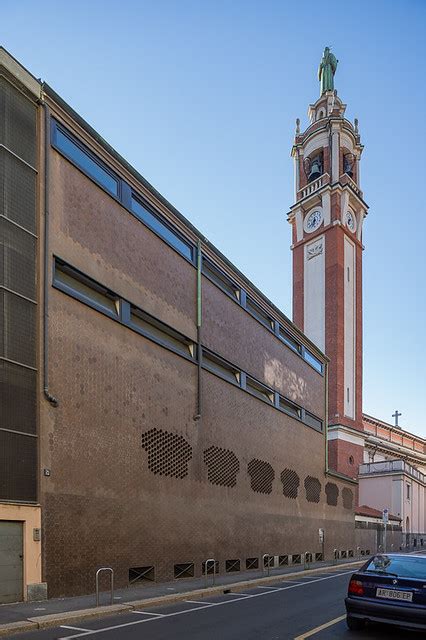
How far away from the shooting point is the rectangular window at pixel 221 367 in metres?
23.5

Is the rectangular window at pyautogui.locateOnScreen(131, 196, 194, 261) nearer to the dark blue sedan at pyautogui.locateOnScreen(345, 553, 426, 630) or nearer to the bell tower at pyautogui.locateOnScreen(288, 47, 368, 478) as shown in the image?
the dark blue sedan at pyautogui.locateOnScreen(345, 553, 426, 630)

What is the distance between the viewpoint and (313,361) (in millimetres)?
37719

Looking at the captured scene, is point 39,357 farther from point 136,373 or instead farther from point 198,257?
point 198,257

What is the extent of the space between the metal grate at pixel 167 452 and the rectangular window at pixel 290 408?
11324 mm

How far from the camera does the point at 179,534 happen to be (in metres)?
19.7

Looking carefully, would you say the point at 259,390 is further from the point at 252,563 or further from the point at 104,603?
the point at 104,603

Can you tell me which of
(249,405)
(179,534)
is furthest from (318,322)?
(179,534)

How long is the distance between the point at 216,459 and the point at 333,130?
1746 inches

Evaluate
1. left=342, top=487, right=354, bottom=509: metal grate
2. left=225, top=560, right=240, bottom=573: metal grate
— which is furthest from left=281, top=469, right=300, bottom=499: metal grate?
left=342, top=487, right=354, bottom=509: metal grate

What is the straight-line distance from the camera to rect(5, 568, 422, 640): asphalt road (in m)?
9.98

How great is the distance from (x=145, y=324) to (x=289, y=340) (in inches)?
614

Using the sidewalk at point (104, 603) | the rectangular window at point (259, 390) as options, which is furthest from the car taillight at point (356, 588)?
the rectangular window at point (259, 390)

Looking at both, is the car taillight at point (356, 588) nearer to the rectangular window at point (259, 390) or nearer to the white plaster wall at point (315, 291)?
the rectangular window at point (259, 390)

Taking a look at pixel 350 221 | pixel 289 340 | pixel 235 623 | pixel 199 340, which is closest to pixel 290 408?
pixel 289 340
